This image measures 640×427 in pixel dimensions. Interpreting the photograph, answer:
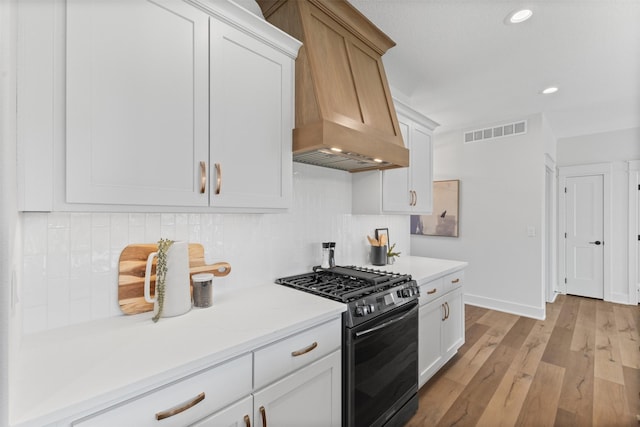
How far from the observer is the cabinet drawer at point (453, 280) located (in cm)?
248

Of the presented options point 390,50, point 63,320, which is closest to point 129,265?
point 63,320

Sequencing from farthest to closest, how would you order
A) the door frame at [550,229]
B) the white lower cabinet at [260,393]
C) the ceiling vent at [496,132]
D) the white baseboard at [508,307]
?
the door frame at [550,229] < the ceiling vent at [496,132] < the white baseboard at [508,307] < the white lower cabinet at [260,393]

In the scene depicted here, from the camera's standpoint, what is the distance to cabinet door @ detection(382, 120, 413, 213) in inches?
96.2

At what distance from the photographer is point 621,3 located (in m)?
1.80

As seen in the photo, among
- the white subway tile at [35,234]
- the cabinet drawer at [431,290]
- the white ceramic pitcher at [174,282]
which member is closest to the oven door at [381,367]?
the cabinet drawer at [431,290]

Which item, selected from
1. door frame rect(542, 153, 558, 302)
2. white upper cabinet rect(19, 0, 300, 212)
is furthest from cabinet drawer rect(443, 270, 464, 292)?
door frame rect(542, 153, 558, 302)

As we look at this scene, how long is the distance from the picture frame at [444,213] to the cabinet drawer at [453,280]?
202 cm

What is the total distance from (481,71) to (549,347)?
2853 millimetres

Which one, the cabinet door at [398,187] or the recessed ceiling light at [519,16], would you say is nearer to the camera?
the recessed ceiling light at [519,16]

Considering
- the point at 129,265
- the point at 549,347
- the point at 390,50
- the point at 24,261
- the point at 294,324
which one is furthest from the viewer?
the point at 549,347

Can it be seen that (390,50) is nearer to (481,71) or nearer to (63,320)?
(481,71)

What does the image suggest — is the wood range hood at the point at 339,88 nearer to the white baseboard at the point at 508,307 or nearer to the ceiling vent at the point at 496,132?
the ceiling vent at the point at 496,132

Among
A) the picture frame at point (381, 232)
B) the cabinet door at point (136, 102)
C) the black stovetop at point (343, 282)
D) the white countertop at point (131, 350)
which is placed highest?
the cabinet door at point (136, 102)

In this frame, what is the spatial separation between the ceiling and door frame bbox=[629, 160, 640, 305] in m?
0.99
